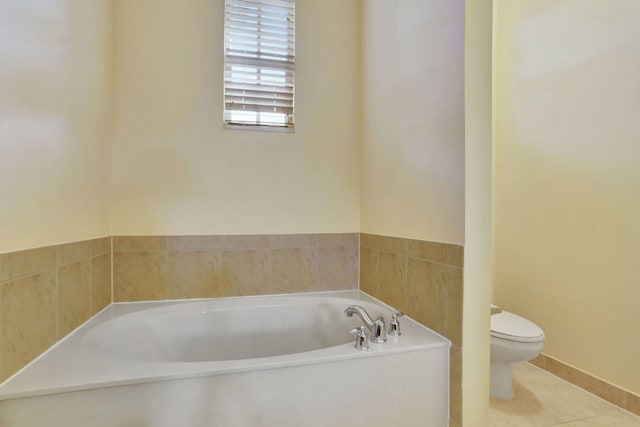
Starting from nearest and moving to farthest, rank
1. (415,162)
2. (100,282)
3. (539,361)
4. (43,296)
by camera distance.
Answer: (43,296), (415,162), (100,282), (539,361)

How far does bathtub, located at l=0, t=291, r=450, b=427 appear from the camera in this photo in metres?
1.03

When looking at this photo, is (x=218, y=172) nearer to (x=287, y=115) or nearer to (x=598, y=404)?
(x=287, y=115)

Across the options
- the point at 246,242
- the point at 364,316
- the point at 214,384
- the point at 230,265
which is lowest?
the point at 214,384

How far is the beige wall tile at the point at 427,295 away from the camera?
4.63 feet

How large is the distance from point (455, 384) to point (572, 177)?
64.9 inches

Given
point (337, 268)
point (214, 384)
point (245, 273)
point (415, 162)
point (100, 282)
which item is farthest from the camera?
point (337, 268)

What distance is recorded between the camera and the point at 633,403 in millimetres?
1772

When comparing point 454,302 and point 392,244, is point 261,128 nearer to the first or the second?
point 392,244

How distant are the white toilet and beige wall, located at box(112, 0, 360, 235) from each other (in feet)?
3.49

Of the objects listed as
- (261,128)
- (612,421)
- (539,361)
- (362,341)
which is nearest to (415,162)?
(362,341)

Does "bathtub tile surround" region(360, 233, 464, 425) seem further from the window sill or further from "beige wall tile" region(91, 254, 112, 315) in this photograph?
"beige wall tile" region(91, 254, 112, 315)

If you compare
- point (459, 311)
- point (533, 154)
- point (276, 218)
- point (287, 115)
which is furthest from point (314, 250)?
point (533, 154)

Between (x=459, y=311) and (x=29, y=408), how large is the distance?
1498mm

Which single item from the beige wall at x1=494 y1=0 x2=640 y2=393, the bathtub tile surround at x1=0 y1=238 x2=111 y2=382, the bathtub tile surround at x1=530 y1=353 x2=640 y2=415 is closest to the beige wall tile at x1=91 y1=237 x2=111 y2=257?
the bathtub tile surround at x1=0 y1=238 x2=111 y2=382
